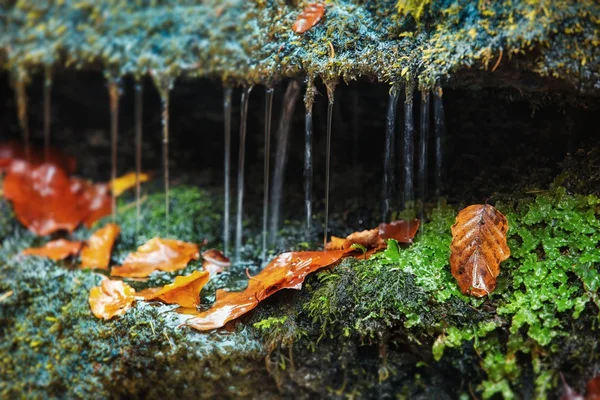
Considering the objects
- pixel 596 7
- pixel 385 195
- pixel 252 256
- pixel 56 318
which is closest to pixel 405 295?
pixel 385 195

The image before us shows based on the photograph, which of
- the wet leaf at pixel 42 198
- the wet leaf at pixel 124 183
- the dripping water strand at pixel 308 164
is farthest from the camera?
the wet leaf at pixel 124 183

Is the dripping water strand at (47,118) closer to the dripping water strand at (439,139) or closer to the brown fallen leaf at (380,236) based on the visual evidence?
the brown fallen leaf at (380,236)

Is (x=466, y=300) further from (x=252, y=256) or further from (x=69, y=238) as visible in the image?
(x=69, y=238)

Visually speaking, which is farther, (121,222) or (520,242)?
(121,222)

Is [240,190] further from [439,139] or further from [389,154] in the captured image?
[439,139]

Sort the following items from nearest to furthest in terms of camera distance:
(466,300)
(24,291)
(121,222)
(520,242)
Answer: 1. (466,300)
2. (520,242)
3. (24,291)
4. (121,222)

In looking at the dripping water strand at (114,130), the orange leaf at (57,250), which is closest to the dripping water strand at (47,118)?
the dripping water strand at (114,130)

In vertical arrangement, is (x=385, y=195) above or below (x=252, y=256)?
above
